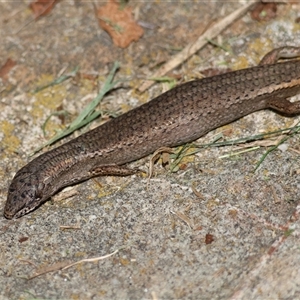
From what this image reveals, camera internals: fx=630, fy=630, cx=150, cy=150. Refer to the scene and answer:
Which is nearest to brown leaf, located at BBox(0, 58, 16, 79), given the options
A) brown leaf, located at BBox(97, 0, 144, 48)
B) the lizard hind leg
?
brown leaf, located at BBox(97, 0, 144, 48)

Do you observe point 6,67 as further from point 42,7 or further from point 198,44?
point 198,44

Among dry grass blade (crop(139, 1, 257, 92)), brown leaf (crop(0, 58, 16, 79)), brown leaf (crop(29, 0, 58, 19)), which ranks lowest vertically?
dry grass blade (crop(139, 1, 257, 92))

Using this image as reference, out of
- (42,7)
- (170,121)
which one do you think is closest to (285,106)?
(170,121)

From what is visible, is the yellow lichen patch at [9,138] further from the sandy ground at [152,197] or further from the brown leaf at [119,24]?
the brown leaf at [119,24]

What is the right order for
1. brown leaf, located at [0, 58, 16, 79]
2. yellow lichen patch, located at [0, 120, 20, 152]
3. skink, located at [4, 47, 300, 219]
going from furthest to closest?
brown leaf, located at [0, 58, 16, 79]
yellow lichen patch, located at [0, 120, 20, 152]
skink, located at [4, 47, 300, 219]

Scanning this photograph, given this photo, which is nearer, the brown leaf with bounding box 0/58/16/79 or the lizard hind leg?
the lizard hind leg

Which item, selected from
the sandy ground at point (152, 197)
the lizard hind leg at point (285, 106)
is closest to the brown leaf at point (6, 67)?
A: the sandy ground at point (152, 197)

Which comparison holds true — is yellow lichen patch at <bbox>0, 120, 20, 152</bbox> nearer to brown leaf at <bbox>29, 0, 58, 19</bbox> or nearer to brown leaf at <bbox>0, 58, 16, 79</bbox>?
brown leaf at <bbox>0, 58, 16, 79</bbox>
